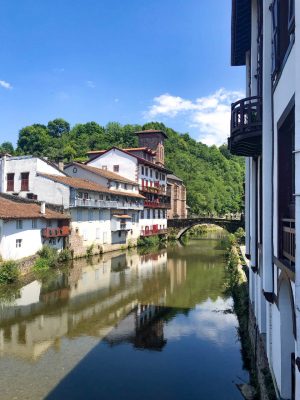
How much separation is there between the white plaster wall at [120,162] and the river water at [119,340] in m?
26.5

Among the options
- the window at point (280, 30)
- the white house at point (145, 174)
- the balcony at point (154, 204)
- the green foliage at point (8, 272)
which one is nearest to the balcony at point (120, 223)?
the white house at point (145, 174)

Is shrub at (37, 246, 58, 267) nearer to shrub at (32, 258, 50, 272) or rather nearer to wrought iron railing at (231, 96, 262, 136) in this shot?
shrub at (32, 258, 50, 272)

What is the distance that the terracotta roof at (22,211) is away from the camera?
96.1 ft

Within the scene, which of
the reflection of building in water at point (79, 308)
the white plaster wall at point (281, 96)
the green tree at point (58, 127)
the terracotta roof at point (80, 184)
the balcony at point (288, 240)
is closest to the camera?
the balcony at point (288, 240)

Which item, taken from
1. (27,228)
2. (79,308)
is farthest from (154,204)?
(79,308)

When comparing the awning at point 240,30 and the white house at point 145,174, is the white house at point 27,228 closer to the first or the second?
the white house at point 145,174

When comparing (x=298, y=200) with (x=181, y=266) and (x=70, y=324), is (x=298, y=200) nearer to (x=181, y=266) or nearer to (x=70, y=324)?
(x=70, y=324)

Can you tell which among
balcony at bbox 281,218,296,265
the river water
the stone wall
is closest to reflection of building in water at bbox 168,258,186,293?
the river water

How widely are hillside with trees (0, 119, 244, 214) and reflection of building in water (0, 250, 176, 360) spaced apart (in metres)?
59.5

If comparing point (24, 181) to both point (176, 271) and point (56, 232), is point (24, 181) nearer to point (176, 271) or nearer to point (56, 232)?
point (56, 232)

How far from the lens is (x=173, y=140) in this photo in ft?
389

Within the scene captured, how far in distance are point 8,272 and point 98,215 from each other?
19.0 metres

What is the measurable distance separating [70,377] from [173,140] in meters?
110

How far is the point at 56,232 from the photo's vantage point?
35031mm
